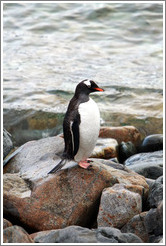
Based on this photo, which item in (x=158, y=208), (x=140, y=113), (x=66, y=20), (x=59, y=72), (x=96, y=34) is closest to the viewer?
(x=158, y=208)

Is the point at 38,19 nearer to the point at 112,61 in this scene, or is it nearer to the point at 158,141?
the point at 112,61

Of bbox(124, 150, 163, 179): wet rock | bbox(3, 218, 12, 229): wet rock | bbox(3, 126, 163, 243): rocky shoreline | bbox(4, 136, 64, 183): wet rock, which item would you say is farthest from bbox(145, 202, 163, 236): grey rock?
bbox(124, 150, 163, 179): wet rock

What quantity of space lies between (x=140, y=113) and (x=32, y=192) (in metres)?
6.30

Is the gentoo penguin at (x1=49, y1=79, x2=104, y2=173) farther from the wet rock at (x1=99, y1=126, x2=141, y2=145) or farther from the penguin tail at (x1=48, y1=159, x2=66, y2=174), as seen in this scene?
the wet rock at (x1=99, y1=126, x2=141, y2=145)

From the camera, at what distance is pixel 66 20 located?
17.5 m

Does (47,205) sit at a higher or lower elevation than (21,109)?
higher

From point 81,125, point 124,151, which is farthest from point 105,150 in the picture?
point 81,125

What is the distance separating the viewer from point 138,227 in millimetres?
4992

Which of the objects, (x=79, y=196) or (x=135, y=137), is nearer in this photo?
(x=79, y=196)

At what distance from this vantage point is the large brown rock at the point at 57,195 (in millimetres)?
5324

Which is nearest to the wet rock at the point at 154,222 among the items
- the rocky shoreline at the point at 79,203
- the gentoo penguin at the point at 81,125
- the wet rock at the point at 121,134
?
the rocky shoreline at the point at 79,203

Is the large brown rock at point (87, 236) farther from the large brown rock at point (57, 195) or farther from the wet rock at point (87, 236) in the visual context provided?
the large brown rock at point (57, 195)

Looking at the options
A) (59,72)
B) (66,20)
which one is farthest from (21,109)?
(66,20)

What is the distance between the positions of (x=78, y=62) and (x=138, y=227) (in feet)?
31.2
